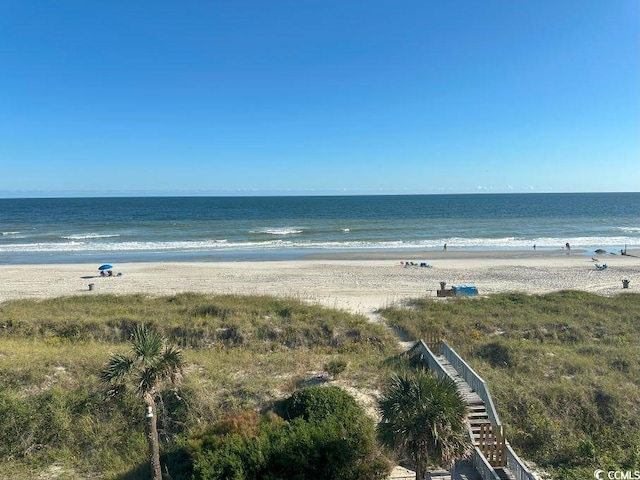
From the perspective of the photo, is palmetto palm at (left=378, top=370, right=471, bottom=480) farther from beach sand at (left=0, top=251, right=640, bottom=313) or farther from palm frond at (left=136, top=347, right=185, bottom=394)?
beach sand at (left=0, top=251, right=640, bottom=313)

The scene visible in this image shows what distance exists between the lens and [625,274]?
116ft

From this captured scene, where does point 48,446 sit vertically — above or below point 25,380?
below

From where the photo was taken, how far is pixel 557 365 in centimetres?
1495

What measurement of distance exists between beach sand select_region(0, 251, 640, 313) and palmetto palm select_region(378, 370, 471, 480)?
1509 centimetres

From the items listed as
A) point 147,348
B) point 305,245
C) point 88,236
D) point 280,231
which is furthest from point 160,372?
point 88,236

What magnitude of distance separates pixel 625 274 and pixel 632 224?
181 feet

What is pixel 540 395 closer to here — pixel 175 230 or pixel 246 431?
pixel 246 431

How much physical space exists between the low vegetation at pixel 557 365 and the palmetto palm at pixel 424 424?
3619 mm

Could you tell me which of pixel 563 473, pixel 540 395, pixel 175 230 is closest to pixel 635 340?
pixel 540 395

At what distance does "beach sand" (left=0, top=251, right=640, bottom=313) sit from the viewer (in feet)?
94.8

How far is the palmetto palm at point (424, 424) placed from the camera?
8.47 meters

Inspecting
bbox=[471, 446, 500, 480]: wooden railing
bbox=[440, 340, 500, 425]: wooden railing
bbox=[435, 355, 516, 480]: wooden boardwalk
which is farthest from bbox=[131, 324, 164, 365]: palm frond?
bbox=[440, 340, 500, 425]: wooden railing

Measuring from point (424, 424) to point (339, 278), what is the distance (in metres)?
Answer: 25.4

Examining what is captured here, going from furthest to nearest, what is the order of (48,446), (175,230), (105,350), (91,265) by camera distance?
1. (175,230)
2. (91,265)
3. (105,350)
4. (48,446)
